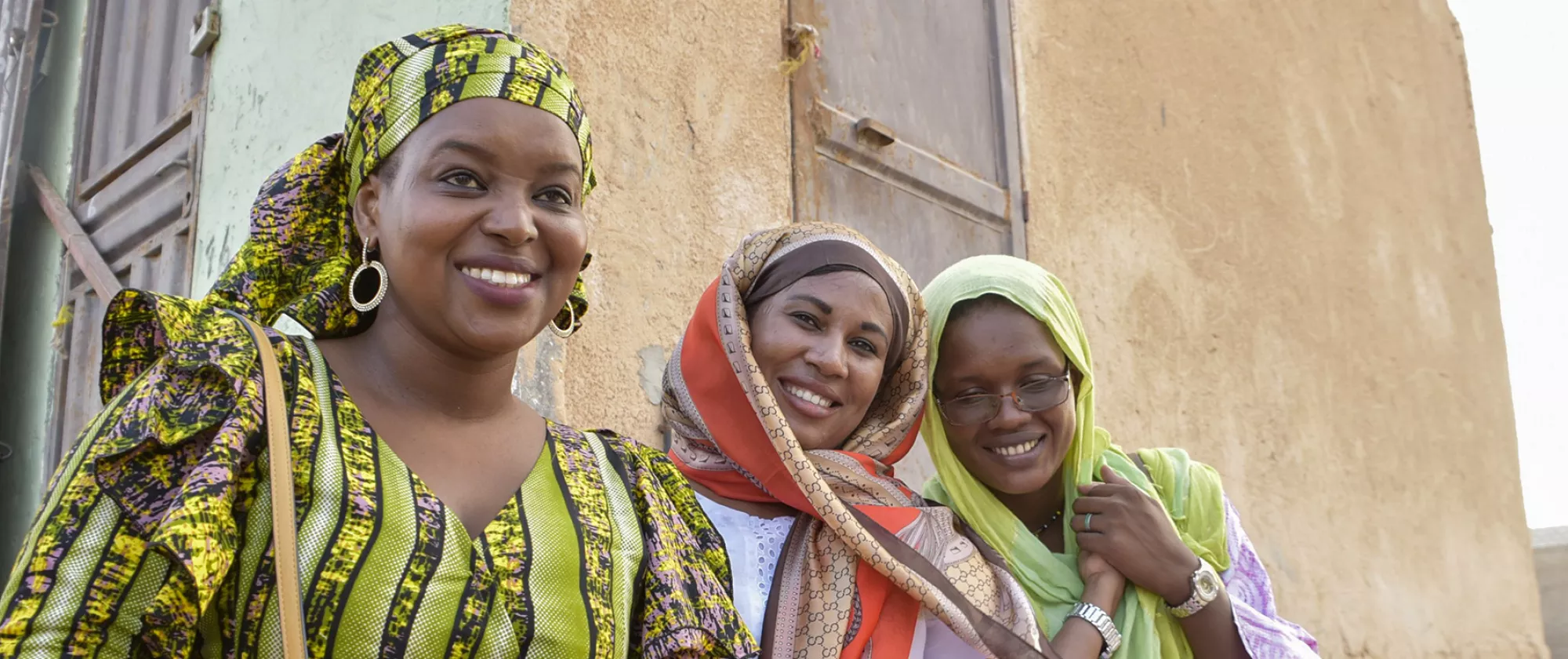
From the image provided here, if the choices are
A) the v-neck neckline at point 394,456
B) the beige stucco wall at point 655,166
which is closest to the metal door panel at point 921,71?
the beige stucco wall at point 655,166

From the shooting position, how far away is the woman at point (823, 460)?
216 centimetres

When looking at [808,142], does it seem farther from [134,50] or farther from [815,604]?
[134,50]

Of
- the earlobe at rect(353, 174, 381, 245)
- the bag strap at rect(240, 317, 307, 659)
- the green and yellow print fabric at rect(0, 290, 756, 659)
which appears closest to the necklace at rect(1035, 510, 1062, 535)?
the green and yellow print fabric at rect(0, 290, 756, 659)

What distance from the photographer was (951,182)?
4.32 meters

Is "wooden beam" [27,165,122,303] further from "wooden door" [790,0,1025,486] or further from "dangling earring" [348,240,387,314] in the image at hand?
"dangling earring" [348,240,387,314]

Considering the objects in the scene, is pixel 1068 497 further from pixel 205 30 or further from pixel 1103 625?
pixel 205 30

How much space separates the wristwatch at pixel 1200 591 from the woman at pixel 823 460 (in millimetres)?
346

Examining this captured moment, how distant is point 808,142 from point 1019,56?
55.6 inches

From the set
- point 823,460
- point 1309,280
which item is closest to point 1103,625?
point 823,460

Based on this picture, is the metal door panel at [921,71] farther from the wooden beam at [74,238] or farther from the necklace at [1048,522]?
the wooden beam at [74,238]

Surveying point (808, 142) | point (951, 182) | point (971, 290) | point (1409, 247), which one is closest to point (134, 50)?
point (808, 142)

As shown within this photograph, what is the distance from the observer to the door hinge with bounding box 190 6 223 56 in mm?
3982

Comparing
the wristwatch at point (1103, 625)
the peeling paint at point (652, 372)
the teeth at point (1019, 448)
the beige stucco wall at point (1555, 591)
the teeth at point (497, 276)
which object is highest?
the beige stucco wall at point (1555, 591)

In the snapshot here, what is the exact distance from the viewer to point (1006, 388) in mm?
2482
